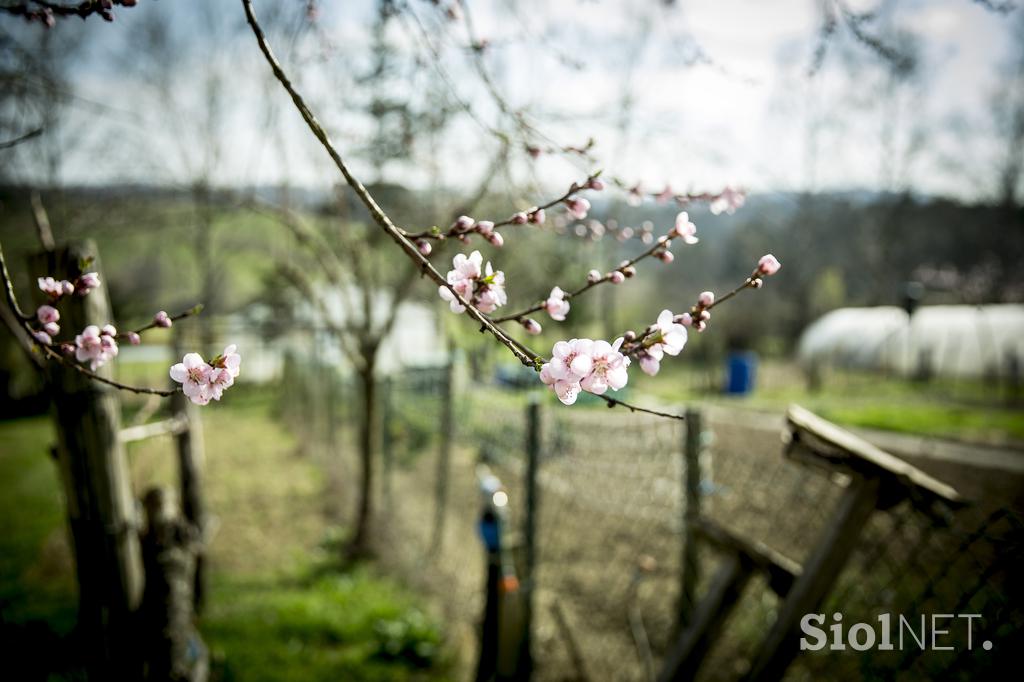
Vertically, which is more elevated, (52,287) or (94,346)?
(52,287)

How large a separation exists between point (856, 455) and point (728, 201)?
40.4 inches

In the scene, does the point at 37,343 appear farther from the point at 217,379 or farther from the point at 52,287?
the point at 217,379

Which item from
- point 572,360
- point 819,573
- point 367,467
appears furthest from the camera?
point 367,467

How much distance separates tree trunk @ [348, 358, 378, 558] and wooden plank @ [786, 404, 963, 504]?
438cm

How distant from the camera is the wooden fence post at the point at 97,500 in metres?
2.46

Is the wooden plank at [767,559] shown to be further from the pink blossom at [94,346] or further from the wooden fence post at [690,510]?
the pink blossom at [94,346]

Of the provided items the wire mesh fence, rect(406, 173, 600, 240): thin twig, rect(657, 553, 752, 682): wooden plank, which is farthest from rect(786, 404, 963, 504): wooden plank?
rect(406, 173, 600, 240): thin twig

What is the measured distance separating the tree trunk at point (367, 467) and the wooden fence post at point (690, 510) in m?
3.67

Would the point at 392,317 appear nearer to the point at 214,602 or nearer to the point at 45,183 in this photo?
the point at 214,602

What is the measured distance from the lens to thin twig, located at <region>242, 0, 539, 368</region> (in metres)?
0.98

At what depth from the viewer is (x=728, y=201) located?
210 cm

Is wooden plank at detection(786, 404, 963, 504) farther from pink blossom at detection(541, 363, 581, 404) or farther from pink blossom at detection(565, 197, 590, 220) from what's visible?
pink blossom at detection(541, 363, 581, 404)

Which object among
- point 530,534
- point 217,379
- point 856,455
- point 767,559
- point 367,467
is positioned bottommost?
point 367,467

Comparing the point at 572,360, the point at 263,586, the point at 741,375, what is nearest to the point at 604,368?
the point at 572,360
